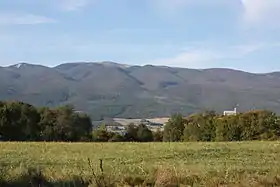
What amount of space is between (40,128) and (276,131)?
2522 cm

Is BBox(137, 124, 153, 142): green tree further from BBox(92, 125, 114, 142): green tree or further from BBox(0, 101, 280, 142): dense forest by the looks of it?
BBox(92, 125, 114, 142): green tree

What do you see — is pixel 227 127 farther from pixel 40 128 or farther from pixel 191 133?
pixel 40 128

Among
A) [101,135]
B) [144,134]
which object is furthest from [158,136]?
[101,135]

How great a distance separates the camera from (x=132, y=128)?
68.3 m

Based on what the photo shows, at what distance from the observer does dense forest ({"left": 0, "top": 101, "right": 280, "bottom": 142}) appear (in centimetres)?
6031

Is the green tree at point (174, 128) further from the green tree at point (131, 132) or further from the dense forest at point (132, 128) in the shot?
the green tree at point (131, 132)

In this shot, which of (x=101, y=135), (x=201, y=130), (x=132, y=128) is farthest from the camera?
(x=132, y=128)

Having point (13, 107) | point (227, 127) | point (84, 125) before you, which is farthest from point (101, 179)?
point (84, 125)

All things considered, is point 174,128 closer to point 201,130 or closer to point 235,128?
point 201,130

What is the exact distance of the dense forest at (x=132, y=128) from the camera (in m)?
60.3

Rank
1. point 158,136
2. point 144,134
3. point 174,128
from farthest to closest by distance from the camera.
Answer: point 158,136 → point 174,128 → point 144,134

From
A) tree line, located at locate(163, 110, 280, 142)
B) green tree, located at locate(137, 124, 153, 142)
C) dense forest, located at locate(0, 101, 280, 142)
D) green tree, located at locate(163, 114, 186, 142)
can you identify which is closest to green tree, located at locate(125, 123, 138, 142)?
dense forest, located at locate(0, 101, 280, 142)

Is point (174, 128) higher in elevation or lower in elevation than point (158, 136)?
higher

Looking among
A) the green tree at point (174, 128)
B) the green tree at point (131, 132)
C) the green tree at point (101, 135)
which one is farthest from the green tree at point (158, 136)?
the green tree at point (101, 135)
